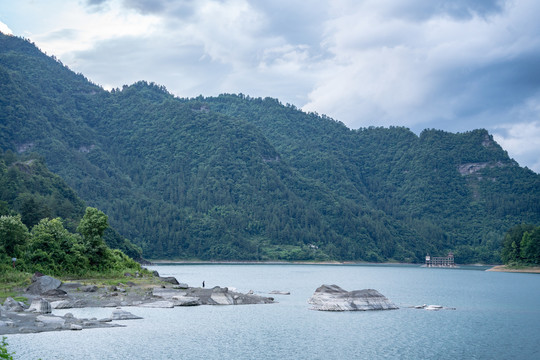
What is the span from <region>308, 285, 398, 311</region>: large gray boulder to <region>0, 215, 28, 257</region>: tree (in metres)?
43.8

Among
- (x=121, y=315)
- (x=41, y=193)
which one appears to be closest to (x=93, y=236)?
(x=121, y=315)

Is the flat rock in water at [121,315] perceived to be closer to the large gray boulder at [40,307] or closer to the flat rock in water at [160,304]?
the large gray boulder at [40,307]

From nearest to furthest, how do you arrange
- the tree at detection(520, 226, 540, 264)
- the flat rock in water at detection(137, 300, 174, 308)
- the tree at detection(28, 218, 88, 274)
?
the flat rock in water at detection(137, 300, 174, 308)
the tree at detection(28, 218, 88, 274)
the tree at detection(520, 226, 540, 264)

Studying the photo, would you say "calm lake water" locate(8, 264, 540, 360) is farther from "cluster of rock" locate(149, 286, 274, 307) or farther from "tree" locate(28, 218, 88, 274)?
"tree" locate(28, 218, 88, 274)

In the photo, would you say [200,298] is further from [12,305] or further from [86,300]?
[12,305]

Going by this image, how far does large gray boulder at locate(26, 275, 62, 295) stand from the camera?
73500 mm

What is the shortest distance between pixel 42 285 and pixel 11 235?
15.5 m

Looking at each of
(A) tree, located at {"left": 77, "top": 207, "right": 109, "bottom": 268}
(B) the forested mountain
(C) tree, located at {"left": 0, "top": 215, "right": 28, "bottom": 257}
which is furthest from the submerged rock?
(B) the forested mountain

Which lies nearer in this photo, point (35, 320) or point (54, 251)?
point (35, 320)

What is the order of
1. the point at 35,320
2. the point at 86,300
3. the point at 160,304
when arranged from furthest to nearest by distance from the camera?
1. the point at 160,304
2. the point at 86,300
3. the point at 35,320

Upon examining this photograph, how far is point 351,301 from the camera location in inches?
3056

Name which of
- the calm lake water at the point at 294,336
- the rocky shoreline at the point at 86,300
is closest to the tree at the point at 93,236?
the rocky shoreline at the point at 86,300

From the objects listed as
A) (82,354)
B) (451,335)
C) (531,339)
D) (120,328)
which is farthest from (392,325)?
(82,354)

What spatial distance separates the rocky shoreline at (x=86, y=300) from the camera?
183ft
